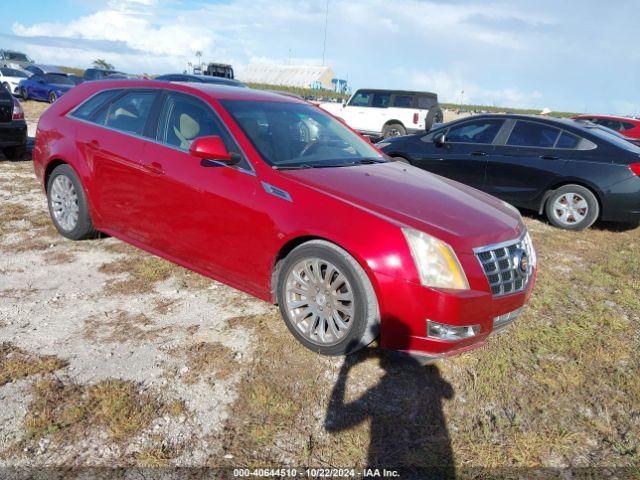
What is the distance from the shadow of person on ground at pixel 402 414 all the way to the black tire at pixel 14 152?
862cm

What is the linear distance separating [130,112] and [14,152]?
20.8 feet

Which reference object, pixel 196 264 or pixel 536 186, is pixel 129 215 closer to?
pixel 196 264

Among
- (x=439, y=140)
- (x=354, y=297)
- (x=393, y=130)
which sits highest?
(x=439, y=140)

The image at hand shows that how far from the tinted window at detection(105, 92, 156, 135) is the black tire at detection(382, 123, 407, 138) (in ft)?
43.3

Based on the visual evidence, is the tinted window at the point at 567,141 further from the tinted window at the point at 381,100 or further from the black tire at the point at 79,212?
the tinted window at the point at 381,100

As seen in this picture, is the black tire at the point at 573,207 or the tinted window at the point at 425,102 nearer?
the black tire at the point at 573,207

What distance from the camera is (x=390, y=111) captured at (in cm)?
1730

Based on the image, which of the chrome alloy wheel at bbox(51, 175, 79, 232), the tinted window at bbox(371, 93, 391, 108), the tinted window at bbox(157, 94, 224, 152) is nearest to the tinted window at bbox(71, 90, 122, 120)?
the chrome alloy wheel at bbox(51, 175, 79, 232)

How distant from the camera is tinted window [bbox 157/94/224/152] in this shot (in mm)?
4090

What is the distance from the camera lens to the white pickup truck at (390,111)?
17.1 meters

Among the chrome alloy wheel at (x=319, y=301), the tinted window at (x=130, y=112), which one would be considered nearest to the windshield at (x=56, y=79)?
the tinted window at (x=130, y=112)

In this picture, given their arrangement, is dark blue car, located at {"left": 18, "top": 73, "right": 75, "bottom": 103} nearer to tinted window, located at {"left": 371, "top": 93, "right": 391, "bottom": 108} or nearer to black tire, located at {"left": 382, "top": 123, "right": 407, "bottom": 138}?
tinted window, located at {"left": 371, "top": 93, "right": 391, "bottom": 108}

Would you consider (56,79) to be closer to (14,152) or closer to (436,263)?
(14,152)

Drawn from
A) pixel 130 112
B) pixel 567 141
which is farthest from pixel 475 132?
pixel 130 112
